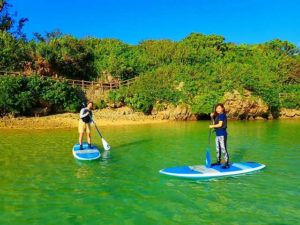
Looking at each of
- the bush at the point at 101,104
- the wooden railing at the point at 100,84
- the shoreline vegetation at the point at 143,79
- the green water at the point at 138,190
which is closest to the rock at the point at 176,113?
the shoreline vegetation at the point at 143,79

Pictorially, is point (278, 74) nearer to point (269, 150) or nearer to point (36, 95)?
point (36, 95)

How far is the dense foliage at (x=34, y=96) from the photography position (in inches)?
1180

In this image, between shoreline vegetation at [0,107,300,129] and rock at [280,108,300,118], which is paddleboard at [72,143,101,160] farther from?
rock at [280,108,300,118]

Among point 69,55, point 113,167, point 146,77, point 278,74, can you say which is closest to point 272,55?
point 278,74

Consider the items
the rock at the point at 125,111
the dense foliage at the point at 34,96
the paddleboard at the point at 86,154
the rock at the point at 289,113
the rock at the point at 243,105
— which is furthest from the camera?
the rock at the point at 289,113

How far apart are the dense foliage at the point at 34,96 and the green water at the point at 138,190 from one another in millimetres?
13800

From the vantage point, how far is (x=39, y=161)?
1406cm

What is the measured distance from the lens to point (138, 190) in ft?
32.6

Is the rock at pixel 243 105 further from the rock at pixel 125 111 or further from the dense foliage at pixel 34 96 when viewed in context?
the dense foliage at pixel 34 96

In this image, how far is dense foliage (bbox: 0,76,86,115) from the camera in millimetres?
29966

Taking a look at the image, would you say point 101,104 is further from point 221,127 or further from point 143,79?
point 221,127

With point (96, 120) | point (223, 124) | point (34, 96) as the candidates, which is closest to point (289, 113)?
point (96, 120)

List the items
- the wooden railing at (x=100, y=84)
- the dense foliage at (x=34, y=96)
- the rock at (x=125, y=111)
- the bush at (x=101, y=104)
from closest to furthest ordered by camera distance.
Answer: the dense foliage at (x=34, y=96) < the rock at (x=125, y=111) < the bush at (x=101, y=104) < the wooden railing at (x=100, y=84)

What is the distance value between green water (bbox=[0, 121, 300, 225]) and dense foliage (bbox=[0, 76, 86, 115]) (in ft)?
45.3
